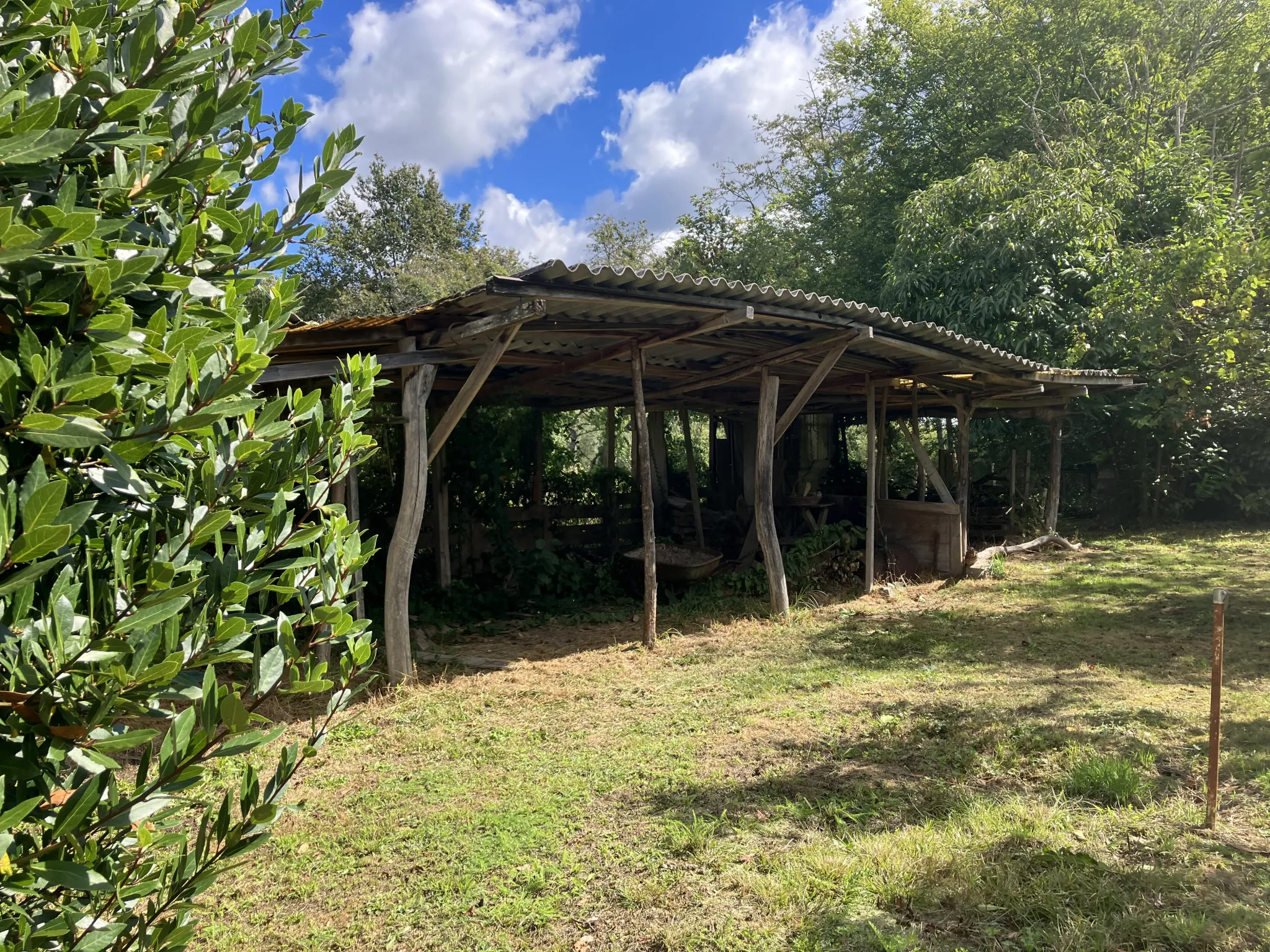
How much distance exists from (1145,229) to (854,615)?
400 inches

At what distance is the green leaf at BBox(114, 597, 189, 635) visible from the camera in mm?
860

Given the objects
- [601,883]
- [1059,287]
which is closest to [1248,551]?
[1059,287]

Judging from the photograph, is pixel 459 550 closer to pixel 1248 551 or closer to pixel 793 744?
pixel 793 744

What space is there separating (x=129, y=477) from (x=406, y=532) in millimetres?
4831

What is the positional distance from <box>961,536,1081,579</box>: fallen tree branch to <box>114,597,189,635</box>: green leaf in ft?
32.4

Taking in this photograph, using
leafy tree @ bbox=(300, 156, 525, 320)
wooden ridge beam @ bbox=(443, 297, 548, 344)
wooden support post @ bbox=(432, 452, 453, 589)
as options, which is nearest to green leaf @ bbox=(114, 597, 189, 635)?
wooden ridge beam @ bbox=(443, 297, 548, 344)

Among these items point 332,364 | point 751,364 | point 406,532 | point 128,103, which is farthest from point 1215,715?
point 751,364

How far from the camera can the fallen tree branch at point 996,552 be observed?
9562 millimetres

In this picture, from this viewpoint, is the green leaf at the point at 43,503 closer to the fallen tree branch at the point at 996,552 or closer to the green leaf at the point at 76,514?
the green leaf at the point at 76,514

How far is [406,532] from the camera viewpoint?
5633 mm

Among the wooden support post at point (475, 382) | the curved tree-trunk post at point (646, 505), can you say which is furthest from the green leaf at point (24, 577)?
the curved tree-trunk post at point (646, 505)

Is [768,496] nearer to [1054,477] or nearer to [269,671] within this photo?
[269,671]

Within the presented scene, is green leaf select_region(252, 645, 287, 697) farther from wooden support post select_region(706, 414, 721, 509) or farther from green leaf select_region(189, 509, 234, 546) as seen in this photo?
wooden support post select_region(706, 414, 721, 509)

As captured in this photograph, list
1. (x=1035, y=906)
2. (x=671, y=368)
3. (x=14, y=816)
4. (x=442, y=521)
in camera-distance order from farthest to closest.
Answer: (x=671, y=368)
(x=442, y=521)
(x=1035, y=906)
(x=14, y=816)
